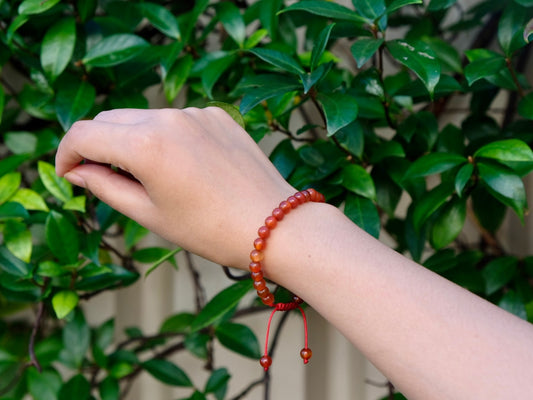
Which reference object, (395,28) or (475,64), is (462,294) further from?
(395,28)

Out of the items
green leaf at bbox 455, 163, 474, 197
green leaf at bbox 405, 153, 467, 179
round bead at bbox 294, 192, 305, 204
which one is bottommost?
green leaf at bbox 405, 153, 467, 179

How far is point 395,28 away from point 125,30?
1.59 feet

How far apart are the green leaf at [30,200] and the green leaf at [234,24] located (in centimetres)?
35

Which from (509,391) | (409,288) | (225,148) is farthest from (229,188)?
(509,391)

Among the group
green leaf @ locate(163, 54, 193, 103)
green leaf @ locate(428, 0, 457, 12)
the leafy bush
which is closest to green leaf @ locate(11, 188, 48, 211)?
the leafy bush

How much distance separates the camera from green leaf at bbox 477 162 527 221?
0.74m

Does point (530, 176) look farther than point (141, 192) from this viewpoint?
Yes

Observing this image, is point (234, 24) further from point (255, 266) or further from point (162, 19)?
point (255, 266)

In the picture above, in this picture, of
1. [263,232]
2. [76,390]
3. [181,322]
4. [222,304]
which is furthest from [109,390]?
[263,232]

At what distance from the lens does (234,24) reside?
0.91 metres

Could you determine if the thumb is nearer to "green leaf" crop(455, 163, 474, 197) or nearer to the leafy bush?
the leafy bush

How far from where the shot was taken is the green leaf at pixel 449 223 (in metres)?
0.84

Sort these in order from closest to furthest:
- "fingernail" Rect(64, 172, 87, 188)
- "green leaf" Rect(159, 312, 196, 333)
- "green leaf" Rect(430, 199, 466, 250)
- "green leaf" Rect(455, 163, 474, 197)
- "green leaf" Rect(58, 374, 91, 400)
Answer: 1. "fingernail" Rect(64, 172, 87, 188)
2. "green leaf" Rect(455, 163, 474, 197)
3. "green leaf" Rect(430, 199, 466, 250)
4. "green leaf" Rect(58, 374, 91, 400)
5. "green leaf" Rect(159, 312, 196, 333)

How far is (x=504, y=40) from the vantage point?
2.67ft
